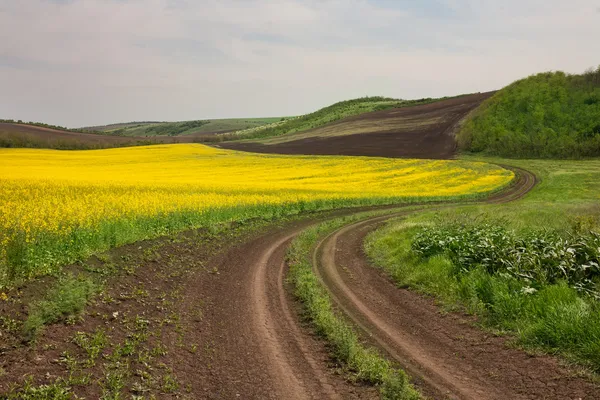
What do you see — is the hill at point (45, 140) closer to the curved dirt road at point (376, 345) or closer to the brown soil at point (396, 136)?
the brown soil at point (396, 136)

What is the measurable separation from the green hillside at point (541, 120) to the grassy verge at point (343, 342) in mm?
63535

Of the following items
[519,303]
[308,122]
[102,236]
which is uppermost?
[308,122]

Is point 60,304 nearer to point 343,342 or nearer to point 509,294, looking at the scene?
point 343,342

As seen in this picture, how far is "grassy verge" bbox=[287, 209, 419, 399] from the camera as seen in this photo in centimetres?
702

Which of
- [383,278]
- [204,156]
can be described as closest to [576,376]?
[383,278]

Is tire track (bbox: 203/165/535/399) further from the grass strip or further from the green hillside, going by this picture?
the green hillside

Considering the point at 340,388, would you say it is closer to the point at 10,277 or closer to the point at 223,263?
the point at 10,277

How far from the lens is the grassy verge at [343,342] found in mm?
7016

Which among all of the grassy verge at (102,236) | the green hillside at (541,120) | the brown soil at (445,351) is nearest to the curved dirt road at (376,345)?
the brown soil at (445,351)

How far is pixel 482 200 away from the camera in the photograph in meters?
38.7

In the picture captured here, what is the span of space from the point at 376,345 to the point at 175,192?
2397 cm

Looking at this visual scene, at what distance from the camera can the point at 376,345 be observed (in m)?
8.86

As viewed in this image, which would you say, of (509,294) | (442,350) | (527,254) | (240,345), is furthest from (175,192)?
(442,350)

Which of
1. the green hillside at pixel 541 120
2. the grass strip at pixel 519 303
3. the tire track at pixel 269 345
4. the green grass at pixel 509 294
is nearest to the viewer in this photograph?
the tire track at pixel 269 345
